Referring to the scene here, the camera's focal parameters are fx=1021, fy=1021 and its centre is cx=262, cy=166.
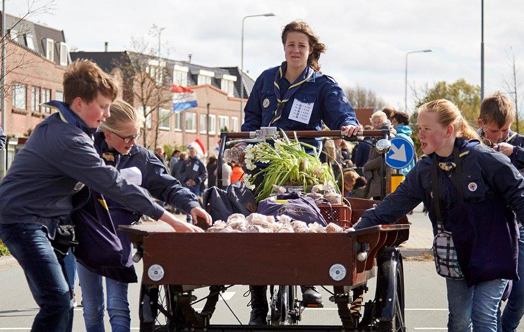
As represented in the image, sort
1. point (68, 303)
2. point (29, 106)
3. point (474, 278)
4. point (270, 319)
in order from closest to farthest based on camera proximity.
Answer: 1. point (68, 303)
2. point (474, 278)
3. point (270, 319)
4. point (29, 106)

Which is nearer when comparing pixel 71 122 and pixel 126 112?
pixel 71 122

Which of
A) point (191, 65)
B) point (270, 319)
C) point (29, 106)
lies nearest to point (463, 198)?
point (270, 319)

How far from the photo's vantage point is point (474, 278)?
19.5ft

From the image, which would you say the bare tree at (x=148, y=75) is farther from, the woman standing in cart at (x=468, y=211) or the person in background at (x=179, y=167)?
the woman standing in cart at (x=468, y=211)

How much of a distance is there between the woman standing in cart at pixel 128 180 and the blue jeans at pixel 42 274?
2.81 ft

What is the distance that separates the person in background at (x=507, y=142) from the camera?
7.33m

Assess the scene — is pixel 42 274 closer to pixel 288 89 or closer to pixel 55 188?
pixel 55 188

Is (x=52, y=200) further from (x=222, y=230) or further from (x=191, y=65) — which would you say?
(x=191, y=65)

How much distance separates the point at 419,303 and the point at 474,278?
4824mm

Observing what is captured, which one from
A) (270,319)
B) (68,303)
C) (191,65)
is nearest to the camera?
(68,303)

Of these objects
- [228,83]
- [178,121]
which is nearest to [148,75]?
[178,121]

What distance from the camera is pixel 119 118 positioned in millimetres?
6383

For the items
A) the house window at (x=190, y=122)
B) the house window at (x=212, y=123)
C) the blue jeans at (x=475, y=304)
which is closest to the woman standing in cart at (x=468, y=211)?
the blue jeans at (x=475, y=304)

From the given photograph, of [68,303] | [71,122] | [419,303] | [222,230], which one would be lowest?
[419,303]
